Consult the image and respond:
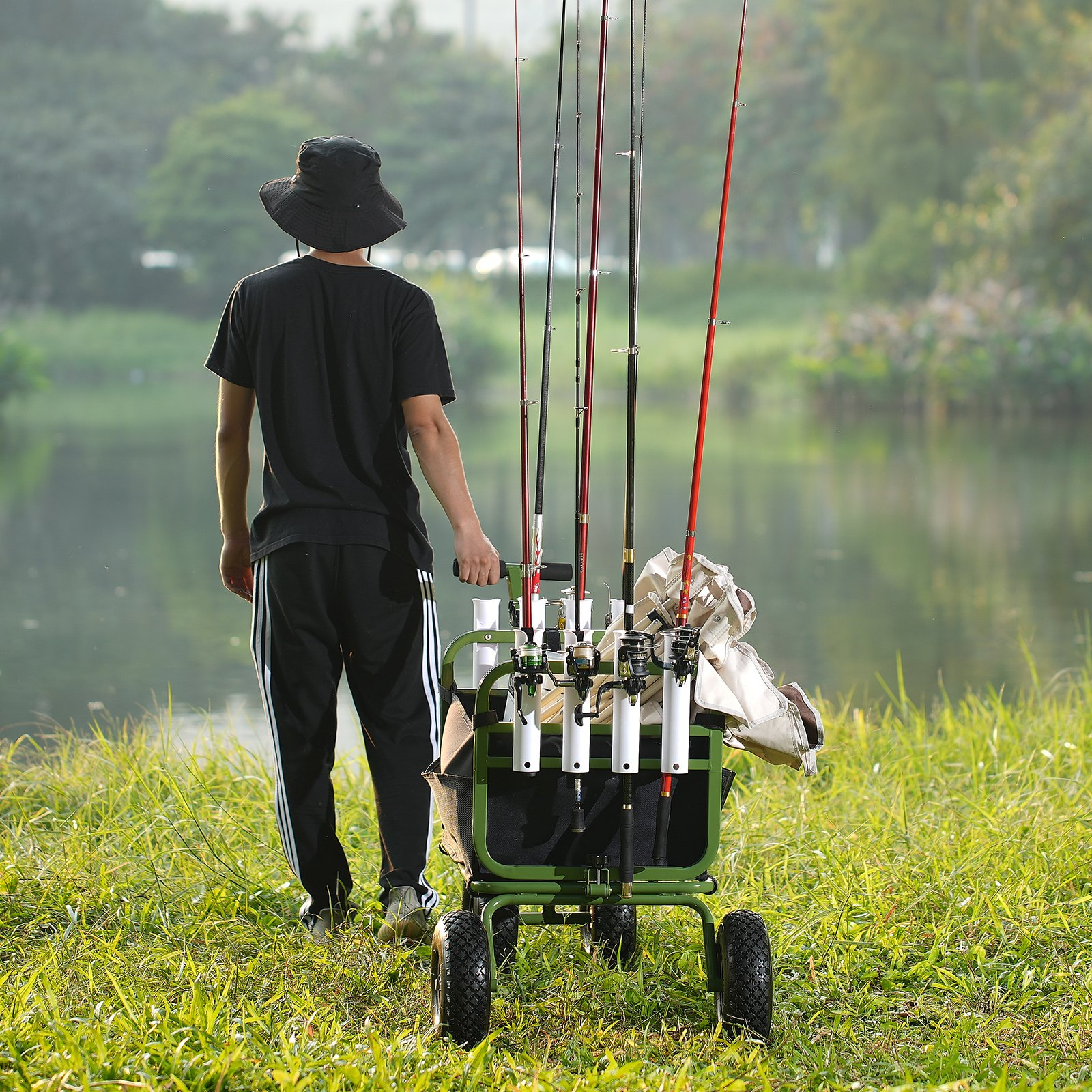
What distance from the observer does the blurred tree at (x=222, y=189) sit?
1164 inches

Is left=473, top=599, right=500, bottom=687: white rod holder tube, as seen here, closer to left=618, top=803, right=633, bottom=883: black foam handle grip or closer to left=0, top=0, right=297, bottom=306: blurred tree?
left=618, top=803, right=633, bottom=883: black foam handle grip

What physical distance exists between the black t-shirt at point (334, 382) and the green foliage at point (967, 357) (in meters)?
16.2

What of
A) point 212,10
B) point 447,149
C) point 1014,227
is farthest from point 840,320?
point 212,10

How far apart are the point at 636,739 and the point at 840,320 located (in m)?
18.6

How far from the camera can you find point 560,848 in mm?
1974

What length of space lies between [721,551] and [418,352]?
20.8ft

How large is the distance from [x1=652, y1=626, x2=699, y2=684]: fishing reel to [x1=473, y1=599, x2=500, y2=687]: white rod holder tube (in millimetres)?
292

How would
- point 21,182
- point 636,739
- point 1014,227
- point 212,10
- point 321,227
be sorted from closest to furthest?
1. point 636,739
2. point 321,227
3. point 1014,227
4. point 21,182
5. point 212,10

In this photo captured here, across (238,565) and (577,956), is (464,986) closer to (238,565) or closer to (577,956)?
(577,956)

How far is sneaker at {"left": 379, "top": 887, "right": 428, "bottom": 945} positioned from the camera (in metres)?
2.27

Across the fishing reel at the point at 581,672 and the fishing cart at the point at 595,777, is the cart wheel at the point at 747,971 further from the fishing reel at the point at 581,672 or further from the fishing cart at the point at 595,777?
the fishing reel at the point at 581,672

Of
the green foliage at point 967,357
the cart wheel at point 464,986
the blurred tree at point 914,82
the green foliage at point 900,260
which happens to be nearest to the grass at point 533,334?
the green foliage at point 900,260

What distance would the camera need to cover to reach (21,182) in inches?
1164

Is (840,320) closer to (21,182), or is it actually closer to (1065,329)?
(1065,329)
